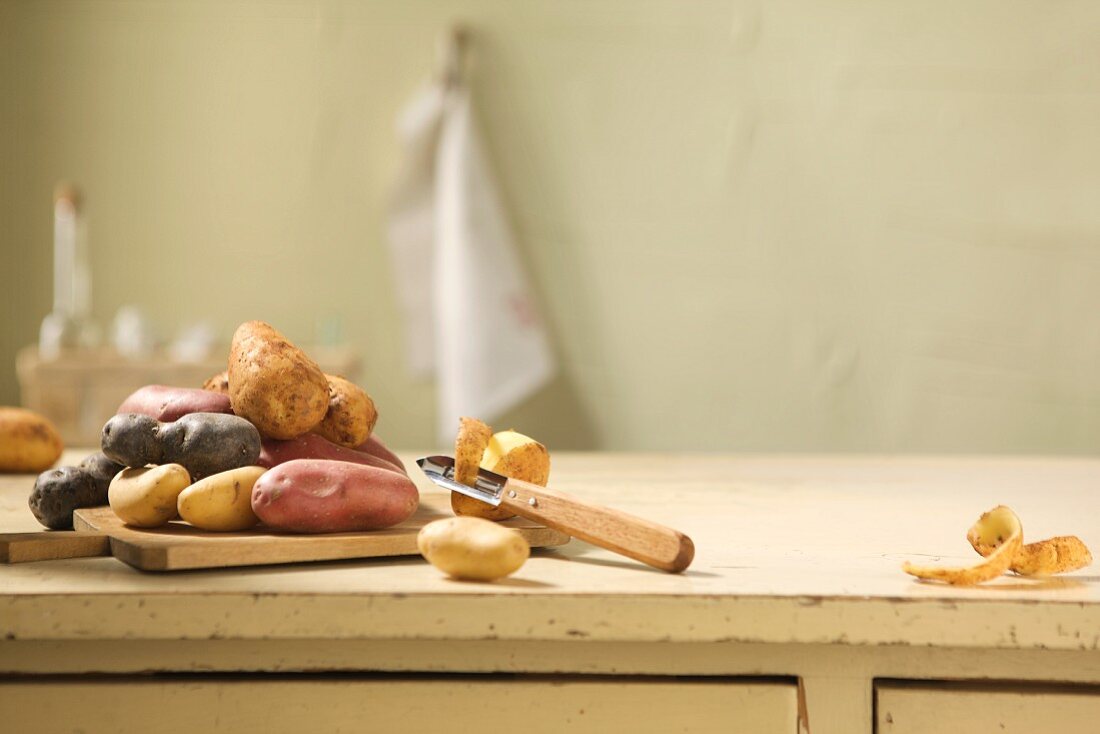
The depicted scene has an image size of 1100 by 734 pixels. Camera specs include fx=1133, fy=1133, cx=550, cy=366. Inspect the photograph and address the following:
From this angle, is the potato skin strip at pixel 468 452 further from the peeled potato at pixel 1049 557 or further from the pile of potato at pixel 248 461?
the peeled potato at pixel 1049 557

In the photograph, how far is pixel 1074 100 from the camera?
249 centimetres

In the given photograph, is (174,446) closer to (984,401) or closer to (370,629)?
(370,629)

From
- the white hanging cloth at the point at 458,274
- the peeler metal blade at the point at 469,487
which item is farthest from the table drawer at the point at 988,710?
the white hanging cloth at the point at 458,274

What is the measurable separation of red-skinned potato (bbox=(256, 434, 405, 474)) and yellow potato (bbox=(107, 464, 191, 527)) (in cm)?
6

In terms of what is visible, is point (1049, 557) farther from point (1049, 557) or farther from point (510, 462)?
point (510, 462)

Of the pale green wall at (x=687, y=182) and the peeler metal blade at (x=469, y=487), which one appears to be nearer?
the peeler metal blade at (x=469, y=487)

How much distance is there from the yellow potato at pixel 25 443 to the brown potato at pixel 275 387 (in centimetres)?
40

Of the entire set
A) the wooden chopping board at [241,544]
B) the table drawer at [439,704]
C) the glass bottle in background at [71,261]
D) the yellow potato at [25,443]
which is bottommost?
the table drawer at [439,704]

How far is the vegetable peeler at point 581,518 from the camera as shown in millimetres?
574

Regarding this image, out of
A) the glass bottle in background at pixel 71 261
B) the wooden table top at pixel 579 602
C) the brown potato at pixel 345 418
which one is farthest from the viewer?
the glass bottle in background at pixel 71 261

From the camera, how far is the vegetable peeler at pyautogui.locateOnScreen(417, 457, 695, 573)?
574mm

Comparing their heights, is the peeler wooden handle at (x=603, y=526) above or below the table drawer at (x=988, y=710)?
above

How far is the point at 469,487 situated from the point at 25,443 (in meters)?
0.53

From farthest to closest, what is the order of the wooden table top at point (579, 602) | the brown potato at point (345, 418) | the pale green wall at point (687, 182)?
the pale green wall at point (687, 182) < the brown potato at point (345, 418) < the wooden table top at point (579, 602)
